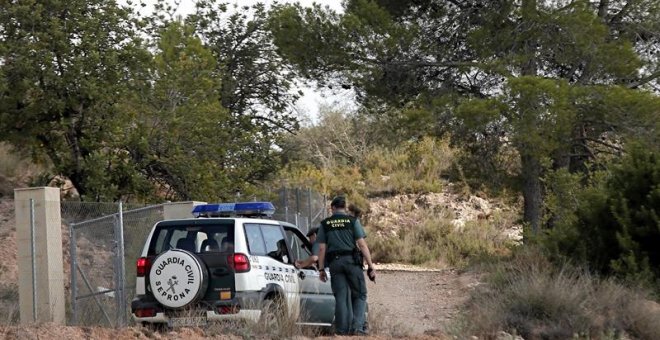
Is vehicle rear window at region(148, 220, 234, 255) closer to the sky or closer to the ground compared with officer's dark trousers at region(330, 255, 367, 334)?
closer to the sky

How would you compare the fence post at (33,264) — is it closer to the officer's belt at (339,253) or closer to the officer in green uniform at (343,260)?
the officer in green uniform at (343,260)

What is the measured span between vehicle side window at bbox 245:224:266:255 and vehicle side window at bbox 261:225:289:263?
9 cm

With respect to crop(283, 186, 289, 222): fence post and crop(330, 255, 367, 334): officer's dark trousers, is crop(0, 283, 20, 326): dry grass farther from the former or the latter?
crop(283, 186, 289, 222): fence post

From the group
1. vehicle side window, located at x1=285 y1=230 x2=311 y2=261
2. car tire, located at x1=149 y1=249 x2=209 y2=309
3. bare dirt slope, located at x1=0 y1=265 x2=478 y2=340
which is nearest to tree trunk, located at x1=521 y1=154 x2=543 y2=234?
bare dirt slope, located at x1=0 y1=265 x2=478 y2=340

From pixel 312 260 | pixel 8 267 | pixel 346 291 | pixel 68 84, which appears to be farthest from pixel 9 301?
pixel 68 84

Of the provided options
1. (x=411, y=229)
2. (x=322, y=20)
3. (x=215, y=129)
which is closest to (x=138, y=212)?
(x=215, y=129)

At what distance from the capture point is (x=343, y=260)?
14.5 m

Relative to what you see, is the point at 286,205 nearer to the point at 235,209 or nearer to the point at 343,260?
the point at 235,209

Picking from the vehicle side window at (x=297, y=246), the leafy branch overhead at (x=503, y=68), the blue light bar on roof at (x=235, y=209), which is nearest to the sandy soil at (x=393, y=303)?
the vehicle side window at (x=297, y=246)

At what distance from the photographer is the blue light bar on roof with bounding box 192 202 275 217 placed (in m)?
15.1

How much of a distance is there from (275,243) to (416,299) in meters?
9.34

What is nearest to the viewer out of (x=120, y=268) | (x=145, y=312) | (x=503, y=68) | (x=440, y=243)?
(x=145, y=312)

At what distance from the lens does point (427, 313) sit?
69.5 ft

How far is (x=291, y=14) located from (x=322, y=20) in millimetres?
958
